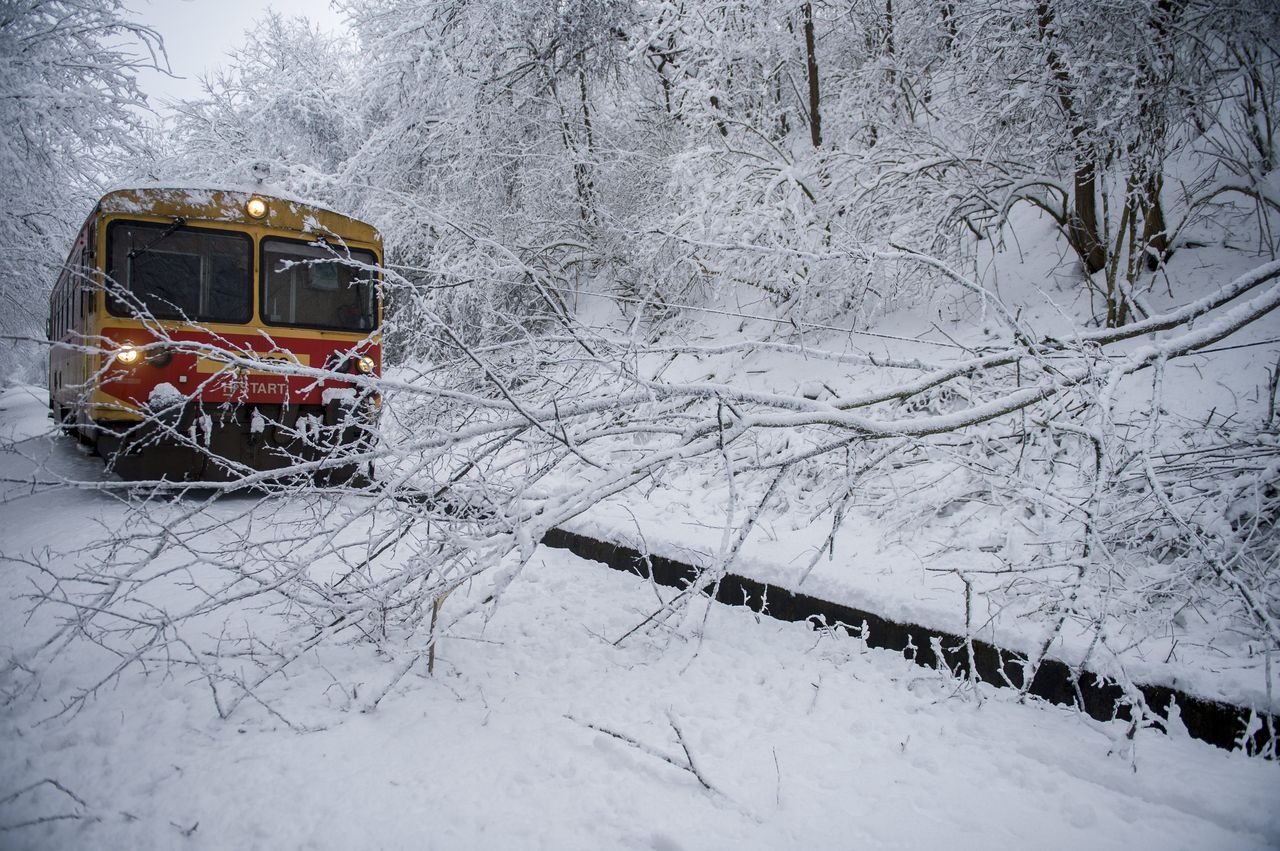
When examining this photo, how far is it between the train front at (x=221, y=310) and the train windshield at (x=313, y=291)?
0.03 feet

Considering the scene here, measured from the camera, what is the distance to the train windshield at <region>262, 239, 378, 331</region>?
641 centimetres

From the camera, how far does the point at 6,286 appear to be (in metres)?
12.5

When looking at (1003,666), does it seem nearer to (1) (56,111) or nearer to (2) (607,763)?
(2) (607,763)

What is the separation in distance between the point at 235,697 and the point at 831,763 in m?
2.45

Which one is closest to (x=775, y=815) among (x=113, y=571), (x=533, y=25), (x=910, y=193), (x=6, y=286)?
(x=113, y=571)

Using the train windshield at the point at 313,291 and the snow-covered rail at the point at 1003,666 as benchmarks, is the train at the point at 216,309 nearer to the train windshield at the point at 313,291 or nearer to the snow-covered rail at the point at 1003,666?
the train windshield at the point at 313,291

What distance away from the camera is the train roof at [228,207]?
577 centimetres

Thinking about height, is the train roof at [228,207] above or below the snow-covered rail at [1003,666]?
above

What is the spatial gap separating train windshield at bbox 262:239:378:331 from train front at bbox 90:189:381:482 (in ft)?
0.03

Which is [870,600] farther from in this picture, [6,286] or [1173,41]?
[6,286]

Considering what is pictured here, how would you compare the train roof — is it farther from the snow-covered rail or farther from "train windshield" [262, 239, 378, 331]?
the snow-covered rail

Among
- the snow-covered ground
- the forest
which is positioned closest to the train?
the forest

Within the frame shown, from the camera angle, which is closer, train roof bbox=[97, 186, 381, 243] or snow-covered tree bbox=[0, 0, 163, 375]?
train roof bbox=[97, 186, 381, 243]

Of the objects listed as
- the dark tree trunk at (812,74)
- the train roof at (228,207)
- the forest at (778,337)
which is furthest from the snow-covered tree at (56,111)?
the dark tree trunk at (812,74)
